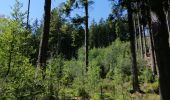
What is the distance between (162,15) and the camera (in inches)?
410

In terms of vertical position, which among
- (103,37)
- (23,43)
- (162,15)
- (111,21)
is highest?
(103,37)

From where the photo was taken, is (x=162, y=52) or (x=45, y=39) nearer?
(x=162, y=52)

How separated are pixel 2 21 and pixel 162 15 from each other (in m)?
5.11

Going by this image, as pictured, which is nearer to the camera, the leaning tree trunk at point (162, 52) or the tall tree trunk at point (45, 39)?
the leaning tree trunk at point (162, 52)

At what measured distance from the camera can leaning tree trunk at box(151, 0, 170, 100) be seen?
9.91 m

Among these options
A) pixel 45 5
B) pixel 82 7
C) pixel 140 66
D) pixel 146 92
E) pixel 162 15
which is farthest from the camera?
pixel 140 66

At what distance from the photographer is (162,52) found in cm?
1005

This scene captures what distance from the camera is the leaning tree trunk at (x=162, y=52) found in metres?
9.91

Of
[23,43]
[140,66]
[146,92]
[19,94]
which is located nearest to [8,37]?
[23,43]

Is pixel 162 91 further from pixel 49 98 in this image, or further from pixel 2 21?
pixel 2 21

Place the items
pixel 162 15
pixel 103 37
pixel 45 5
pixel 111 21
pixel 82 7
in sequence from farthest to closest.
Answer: pixel 103 37, pixel 82 7, pixel 111 21, pixel 45 5, pixel 162 15

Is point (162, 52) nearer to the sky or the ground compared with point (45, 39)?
nearer to the ground

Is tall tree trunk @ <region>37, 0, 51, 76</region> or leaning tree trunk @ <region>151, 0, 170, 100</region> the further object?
tall tree trunk @ <region>37, 0, 51, 76</region>

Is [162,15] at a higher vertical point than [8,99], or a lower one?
higher
